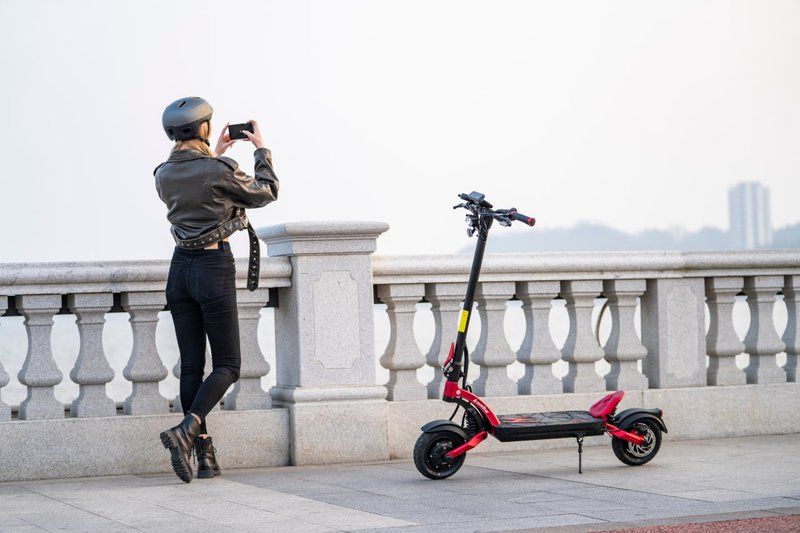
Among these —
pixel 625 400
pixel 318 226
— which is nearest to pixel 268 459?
pixel 318 226

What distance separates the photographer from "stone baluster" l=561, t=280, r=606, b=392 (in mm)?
8094

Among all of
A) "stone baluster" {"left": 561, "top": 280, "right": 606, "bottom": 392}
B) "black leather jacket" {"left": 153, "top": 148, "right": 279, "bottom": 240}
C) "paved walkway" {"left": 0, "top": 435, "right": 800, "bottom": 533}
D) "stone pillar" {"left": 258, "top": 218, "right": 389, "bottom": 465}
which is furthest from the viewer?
"stone baluster" {"left": 561, "top": 280, "right": 606, "bottom": 392}

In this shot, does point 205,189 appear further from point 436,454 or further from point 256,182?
point 436,454

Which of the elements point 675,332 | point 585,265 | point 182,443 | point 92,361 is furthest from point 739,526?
point 92,361

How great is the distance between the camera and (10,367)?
43.0 meters

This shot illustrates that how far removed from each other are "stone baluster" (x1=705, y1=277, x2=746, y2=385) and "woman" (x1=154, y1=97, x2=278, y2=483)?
11.2 feet

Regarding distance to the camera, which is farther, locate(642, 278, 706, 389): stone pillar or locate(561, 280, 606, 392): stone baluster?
locate(642, 278, 706, 389): stone pillar

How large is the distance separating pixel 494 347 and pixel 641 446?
1.37 metres

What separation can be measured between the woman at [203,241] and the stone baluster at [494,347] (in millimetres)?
1774

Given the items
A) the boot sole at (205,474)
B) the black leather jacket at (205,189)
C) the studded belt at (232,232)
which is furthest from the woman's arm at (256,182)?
the boot sole at (205,474)

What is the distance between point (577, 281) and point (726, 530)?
11.4 ft

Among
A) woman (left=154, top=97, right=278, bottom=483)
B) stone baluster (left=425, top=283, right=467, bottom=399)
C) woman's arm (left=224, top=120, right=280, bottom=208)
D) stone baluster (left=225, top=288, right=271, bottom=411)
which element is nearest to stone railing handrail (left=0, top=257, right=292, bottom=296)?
stone baluster (left=225, top=288, right=271, bottom=411)

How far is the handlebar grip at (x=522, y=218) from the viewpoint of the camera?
6262mm

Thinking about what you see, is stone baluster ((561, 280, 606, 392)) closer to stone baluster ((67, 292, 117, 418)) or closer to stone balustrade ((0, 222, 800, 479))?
stone balustrade ((0, 222, 800, 479))
